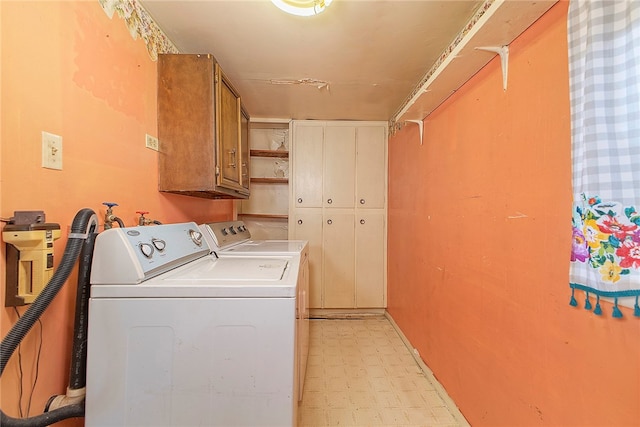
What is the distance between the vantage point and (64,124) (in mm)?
955

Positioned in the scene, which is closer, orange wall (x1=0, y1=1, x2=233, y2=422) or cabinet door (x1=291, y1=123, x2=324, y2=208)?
orange wall (x1=0, y1=1, x2=233, y2=422)

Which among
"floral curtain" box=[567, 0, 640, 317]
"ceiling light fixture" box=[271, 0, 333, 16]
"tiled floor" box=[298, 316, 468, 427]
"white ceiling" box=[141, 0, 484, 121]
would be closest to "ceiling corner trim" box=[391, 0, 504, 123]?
"white ceiling" box=[141, 0, 484, 121]

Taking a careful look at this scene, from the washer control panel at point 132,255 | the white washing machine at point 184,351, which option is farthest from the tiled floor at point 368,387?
the washer control panel at point 132,255

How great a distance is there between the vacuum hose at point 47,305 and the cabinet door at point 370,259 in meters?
2.55

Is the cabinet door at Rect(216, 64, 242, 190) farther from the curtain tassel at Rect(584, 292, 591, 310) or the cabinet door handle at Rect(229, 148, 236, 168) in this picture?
the curtain tassel at Rect(584, 292, 591, 310)

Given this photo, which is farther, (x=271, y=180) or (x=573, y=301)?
(x=271, y=180)

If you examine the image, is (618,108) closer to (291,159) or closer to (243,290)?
(243,290)

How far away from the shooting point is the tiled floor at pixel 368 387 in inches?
63.3

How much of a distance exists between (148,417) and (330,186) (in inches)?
99.7

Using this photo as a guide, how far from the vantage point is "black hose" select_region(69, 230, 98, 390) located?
93 centimetres

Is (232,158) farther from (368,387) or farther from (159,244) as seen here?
(368,387)

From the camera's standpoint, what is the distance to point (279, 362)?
933mm

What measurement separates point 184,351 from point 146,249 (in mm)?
404

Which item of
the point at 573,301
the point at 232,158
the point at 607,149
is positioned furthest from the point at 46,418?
the point at 607,149
